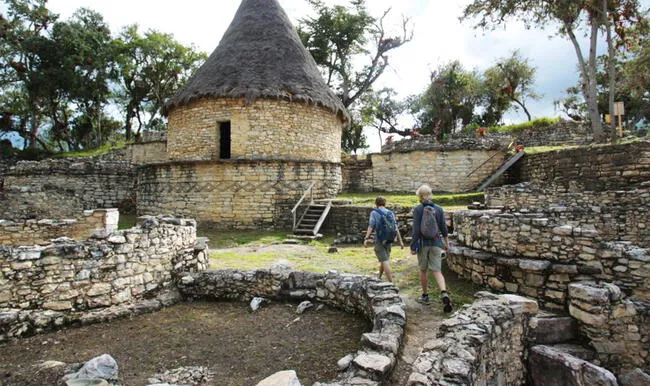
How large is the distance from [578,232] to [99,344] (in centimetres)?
650

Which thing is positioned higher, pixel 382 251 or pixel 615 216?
pixel 615 216

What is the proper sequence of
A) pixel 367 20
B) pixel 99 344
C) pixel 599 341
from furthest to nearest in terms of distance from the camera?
pixel 367 20, pixel 99 344, pixel 599 341

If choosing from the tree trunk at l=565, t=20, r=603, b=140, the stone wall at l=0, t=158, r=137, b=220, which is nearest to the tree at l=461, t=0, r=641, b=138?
the tree trunk at l=565, t=20, r=603, b=140

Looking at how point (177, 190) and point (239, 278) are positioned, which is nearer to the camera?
point (239, 278)

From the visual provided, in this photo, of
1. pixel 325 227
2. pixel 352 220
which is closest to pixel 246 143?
pixel 325 227

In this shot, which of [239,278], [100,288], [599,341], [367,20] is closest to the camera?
[599,341]

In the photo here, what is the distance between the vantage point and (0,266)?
4383 millimetres

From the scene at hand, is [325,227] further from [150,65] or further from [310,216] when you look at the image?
[150,65]

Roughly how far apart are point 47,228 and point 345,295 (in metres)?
7.19

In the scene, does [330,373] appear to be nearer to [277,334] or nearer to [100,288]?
[277,334]

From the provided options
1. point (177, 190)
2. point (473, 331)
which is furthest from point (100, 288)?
point (177, 190)

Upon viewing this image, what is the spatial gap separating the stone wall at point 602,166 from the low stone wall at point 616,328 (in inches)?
306

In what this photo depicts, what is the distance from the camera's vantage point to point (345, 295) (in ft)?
16.3

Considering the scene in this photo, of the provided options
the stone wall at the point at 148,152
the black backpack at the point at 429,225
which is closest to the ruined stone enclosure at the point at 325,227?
the black backpack at the point at 429,225
